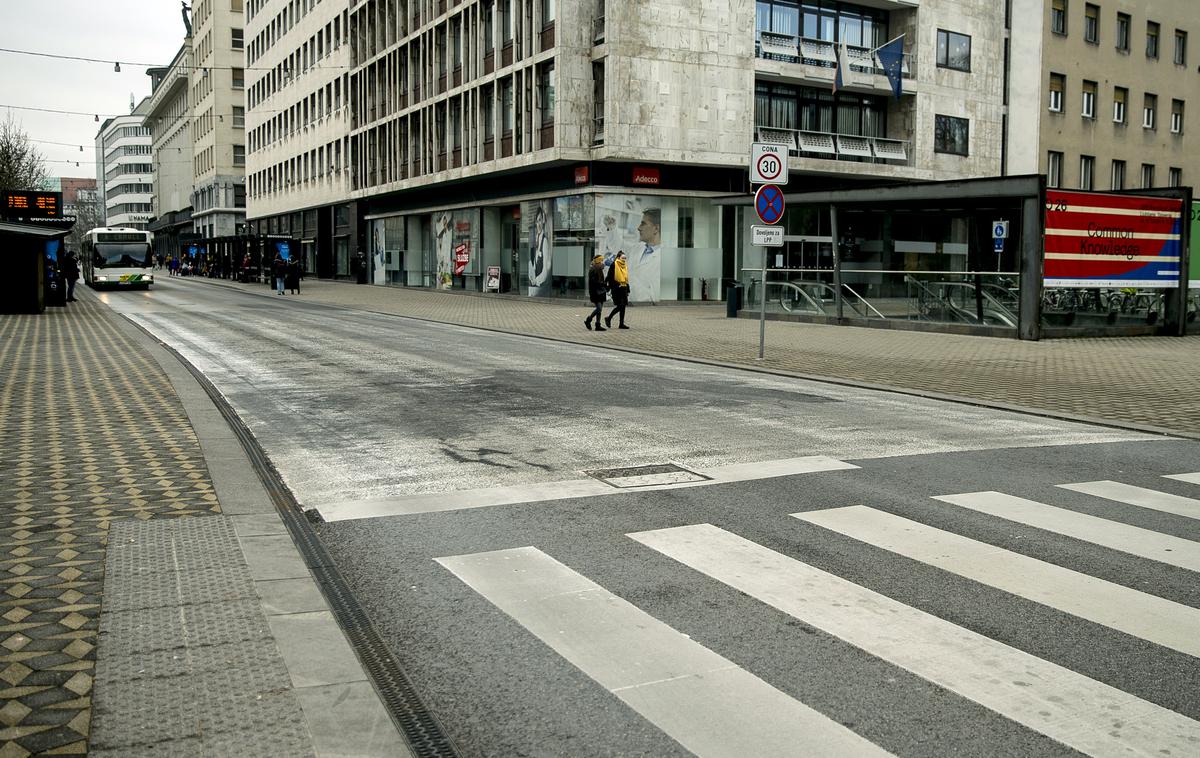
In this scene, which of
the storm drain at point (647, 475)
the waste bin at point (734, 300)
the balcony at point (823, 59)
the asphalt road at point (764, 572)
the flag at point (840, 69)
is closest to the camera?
the asphalt road at point (764, 572)

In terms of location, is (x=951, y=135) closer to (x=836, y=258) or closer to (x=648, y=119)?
(x=648, y=119)

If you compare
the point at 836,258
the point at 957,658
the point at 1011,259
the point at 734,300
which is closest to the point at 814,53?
the point at 734,300

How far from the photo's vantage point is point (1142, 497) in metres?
7.33

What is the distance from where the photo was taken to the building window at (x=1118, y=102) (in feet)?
170

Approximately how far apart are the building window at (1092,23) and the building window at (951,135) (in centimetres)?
938

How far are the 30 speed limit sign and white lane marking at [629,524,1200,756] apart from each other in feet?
40.2

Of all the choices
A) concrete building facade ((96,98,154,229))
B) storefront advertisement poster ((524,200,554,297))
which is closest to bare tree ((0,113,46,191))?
storefront advertisement poster ((524,200,554,297))

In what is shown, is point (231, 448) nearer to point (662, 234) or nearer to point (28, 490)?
point (28, 490)

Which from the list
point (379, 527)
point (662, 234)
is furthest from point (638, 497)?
point (662, 234)

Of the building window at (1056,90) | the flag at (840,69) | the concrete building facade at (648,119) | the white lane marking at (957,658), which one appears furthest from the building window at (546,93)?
the white lane marking at (957,658)

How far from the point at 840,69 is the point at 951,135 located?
6735 mm

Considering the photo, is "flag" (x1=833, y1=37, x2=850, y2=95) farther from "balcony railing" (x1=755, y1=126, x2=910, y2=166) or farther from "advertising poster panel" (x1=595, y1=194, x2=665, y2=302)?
"advertising poster panel" (x1=595, y1=194, x2=665, y2=302)

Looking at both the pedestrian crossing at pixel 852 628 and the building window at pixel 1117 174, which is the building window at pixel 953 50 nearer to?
the building window at pixel 1117 174

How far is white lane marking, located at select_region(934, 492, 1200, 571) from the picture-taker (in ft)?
19.2
